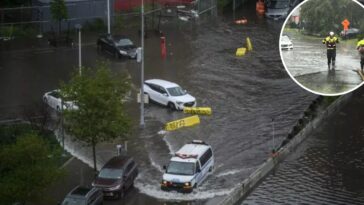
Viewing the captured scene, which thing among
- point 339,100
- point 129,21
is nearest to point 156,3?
point 129,21

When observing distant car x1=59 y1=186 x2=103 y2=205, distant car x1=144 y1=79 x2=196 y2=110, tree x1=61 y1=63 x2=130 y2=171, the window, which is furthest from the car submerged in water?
distant car x1=59 y1=186 x2=103 y2=205

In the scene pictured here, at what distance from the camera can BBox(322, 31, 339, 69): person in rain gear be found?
17.9ft

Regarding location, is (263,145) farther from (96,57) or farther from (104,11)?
(104,11)

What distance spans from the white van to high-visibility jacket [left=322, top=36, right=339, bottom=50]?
1530 cm

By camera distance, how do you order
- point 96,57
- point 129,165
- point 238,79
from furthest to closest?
1. point 96,57
2. point 238,79
3. point 129,165

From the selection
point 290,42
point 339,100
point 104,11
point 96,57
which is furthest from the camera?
point 104,11

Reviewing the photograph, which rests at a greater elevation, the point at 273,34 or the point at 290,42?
the point at 290,42

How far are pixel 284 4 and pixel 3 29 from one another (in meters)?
23.7

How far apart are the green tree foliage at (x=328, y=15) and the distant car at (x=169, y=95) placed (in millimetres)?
24368

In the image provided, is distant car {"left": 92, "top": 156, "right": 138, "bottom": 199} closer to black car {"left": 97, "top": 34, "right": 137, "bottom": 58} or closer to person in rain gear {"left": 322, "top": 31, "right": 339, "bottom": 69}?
person in rain gear {"left": 322, "top": 31, "right": 339, "bottom": 69}

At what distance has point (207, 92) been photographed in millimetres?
33062

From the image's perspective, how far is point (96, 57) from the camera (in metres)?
39.6

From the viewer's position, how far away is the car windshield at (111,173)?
20.6 meters

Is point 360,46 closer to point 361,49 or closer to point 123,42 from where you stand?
point 361,49
